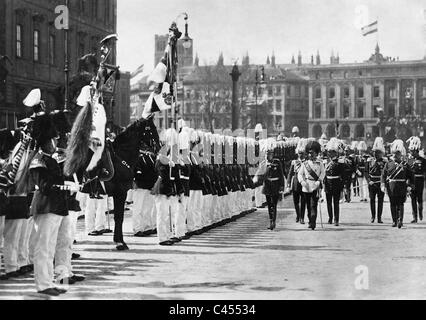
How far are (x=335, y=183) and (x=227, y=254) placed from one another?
7484mm

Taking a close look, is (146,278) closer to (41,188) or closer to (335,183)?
(41,188)

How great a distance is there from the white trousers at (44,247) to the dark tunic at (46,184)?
125 mm

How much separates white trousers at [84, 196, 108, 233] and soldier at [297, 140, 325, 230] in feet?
16.6

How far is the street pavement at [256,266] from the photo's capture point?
10.5m

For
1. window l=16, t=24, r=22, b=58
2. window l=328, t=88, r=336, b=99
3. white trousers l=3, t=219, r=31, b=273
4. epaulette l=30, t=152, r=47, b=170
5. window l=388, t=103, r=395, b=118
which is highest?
window l=328, t=88, r=336, b=99

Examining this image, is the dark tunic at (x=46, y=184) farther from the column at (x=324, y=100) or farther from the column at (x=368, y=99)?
the column at (x=324, y=100)

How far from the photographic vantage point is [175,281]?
11.4 m

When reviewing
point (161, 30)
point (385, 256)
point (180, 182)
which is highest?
point (161, 30)

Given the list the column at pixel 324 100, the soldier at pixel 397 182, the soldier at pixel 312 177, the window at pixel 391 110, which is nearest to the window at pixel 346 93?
the column at pixel 324 100

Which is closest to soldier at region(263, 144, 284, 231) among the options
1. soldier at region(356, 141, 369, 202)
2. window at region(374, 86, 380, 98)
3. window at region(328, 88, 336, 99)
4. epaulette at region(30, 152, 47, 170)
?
epaulette at region(30, 152, 47, 170)

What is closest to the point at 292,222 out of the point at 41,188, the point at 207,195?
the point at 207,195

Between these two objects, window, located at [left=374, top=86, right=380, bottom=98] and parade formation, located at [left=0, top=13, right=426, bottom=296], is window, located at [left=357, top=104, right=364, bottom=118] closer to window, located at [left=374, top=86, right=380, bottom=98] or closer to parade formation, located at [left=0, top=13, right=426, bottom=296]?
window, located at [left=374, top=86, right=380, bottom=98]

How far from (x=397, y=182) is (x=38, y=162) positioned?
1211 cm

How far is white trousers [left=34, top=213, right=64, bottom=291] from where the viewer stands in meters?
10.3
